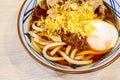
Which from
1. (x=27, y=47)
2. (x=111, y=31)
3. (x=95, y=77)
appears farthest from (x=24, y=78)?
(x=111, y=31)

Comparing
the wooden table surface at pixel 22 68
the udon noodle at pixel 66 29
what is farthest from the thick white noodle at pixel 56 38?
the wooden table surface at pixel 22 68

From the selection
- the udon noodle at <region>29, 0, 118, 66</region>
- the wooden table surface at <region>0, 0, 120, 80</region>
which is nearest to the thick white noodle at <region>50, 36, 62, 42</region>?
the udon noodle at <region>29, 0, 118, 66</region>

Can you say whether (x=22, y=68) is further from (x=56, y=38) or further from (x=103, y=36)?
(x=103, y=36)

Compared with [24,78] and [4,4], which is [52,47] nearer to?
[24,78]

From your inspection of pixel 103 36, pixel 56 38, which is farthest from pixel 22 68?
pixel 103 36

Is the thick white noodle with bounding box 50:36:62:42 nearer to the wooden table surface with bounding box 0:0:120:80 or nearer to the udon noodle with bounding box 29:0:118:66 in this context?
the udon noodle with bounding box 29:0:118:66

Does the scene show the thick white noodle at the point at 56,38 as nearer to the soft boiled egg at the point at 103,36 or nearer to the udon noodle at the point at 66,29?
the udon noodle at the point at 66,29
